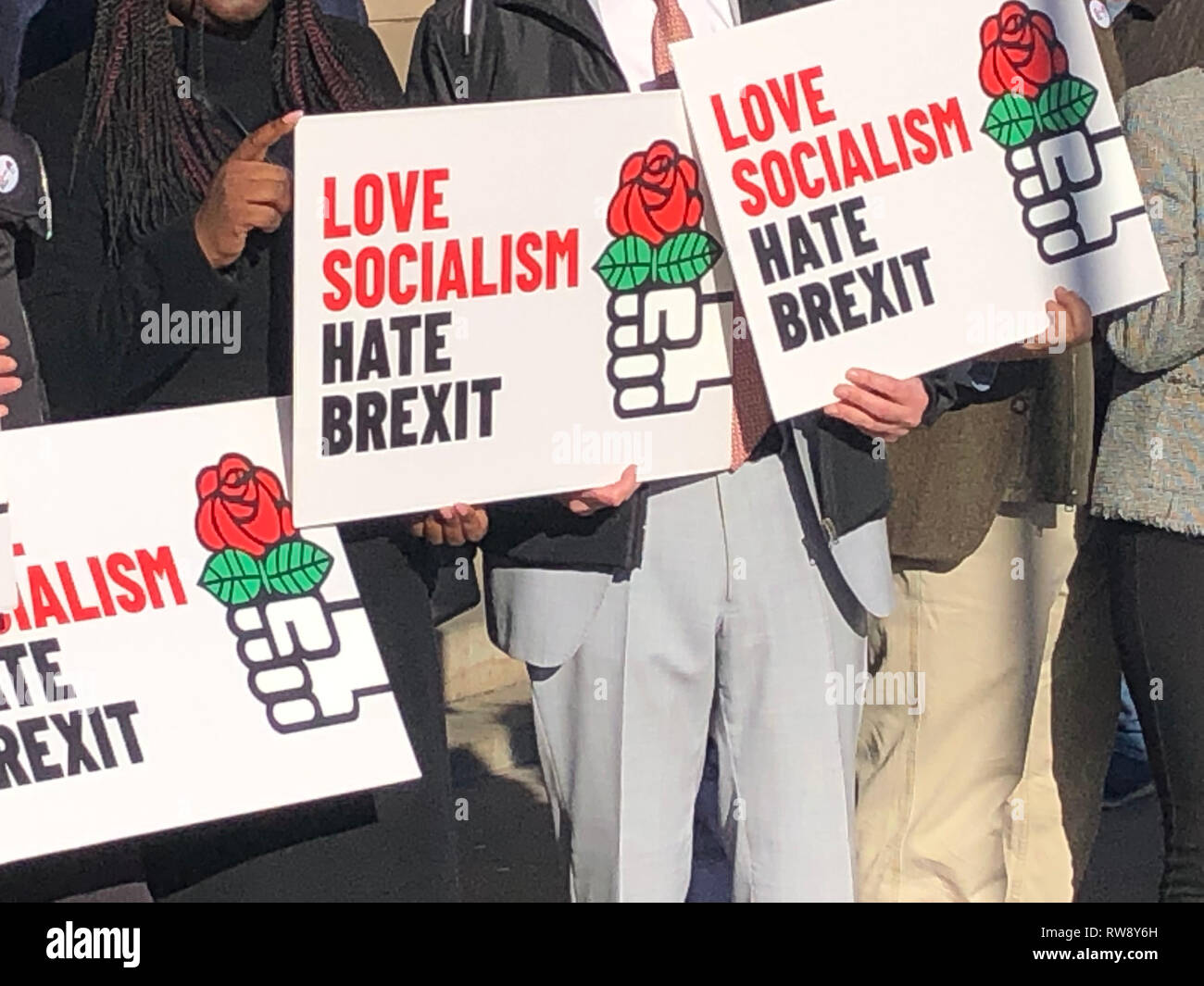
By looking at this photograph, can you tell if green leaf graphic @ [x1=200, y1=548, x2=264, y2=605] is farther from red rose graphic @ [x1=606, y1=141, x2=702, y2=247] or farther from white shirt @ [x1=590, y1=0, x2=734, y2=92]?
white shirt @ [x1=590, y1=0, x2=734, y2=92]

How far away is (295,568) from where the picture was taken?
288 cm

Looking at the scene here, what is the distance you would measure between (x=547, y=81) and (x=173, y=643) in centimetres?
101

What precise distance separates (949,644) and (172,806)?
5.02 ft

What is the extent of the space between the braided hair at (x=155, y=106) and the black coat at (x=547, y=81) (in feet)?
0.54

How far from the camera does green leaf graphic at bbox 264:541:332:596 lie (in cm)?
287

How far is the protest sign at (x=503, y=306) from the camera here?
2.73m

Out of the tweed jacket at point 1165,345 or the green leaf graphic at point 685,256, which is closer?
the green leaf graphic at point 685,256

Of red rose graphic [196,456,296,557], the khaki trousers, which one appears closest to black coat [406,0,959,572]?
red rose graphic [196,456,296,557]

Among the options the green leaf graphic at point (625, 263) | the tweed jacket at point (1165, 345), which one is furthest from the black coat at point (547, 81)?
the tweed jacket at point (1165, 345)

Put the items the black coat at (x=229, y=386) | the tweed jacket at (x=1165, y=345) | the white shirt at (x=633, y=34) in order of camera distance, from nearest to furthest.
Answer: the black coat at (x=229, y=386)
the white shirt at (x=633, y=34)
the tweed jacket at (x=1165, y=345)

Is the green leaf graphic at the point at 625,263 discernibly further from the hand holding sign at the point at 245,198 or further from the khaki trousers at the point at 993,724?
the khaki trousers at the point at 993,724

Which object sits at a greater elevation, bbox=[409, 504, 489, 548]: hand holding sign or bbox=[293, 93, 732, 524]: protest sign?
bbox=[293, 93, 732, 524]: protest sign

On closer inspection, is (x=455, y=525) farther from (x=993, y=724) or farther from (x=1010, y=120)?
(x=993, y=724)
